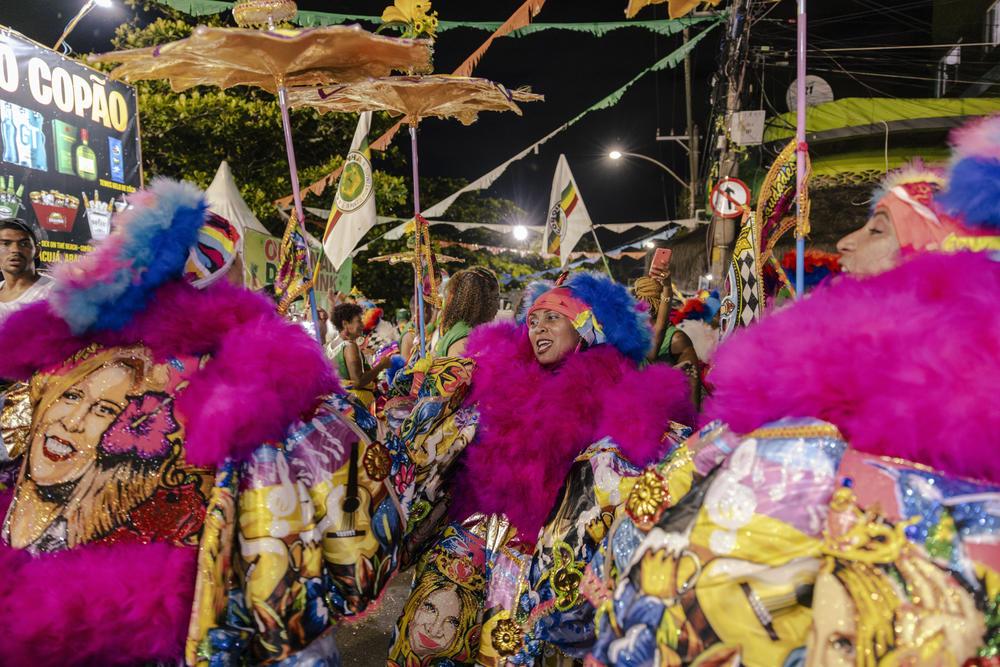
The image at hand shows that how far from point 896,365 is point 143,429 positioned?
1.73 metres

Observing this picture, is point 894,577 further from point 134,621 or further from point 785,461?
point 134,621

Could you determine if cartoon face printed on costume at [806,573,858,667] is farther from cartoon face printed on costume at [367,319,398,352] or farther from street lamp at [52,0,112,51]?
cartoon face printed on costume at [367,319,398,352]

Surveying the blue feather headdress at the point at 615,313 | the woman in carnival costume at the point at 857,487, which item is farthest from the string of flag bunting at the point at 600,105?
the woman in carnival costume at the point at 857,487

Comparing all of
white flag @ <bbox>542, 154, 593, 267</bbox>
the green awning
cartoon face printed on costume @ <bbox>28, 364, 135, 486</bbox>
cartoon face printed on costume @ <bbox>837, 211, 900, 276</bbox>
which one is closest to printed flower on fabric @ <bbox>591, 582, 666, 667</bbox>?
cartoon face printed on costume @ <bbox>837, 211, 900, 276</bbox>

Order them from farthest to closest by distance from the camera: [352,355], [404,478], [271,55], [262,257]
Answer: [262,257]
[352,355]
[271,55]
[404,478]

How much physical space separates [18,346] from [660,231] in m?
17.8

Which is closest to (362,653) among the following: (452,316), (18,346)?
(452,316)

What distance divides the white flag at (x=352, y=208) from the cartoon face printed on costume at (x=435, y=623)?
4.04 metres

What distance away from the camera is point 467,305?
4285mm

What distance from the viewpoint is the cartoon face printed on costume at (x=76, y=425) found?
176cm

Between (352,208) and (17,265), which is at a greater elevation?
(352,208)

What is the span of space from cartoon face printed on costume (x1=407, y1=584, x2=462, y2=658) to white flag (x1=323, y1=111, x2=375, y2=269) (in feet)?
13.3

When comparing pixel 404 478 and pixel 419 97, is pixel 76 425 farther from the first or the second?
pixel 419 97

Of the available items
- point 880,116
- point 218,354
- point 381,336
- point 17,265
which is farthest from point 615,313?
point 880,116
